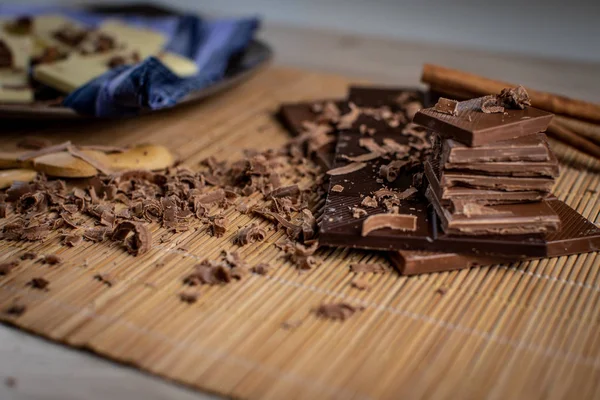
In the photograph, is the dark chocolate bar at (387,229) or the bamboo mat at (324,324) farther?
the dark chocolate bar at (387,229)

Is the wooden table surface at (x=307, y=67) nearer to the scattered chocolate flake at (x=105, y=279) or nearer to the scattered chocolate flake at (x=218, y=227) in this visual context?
the scattered chocolate flake at (x=105, y=279)

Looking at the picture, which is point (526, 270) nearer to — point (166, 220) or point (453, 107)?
point (453, 107)

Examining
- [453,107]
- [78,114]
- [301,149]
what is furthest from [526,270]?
[78,114]

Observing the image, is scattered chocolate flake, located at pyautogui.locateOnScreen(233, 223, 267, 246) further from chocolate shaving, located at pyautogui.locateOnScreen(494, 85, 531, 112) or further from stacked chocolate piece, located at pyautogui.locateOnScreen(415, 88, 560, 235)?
chocolate shaving, located at pyautogui.locateOnScreen(494, 85, 531, 112)

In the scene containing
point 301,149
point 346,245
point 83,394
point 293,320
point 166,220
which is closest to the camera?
point 83,394

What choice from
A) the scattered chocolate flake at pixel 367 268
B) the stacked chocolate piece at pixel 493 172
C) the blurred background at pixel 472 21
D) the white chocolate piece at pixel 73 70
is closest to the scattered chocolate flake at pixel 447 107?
the stacked chocolate piece at pixel 493 172

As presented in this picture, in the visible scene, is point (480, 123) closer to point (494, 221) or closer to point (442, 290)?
point (494, 221)

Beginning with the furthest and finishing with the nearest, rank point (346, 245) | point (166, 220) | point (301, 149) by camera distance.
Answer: point (301, 149) → point (166, 220) → point (346, 245)
